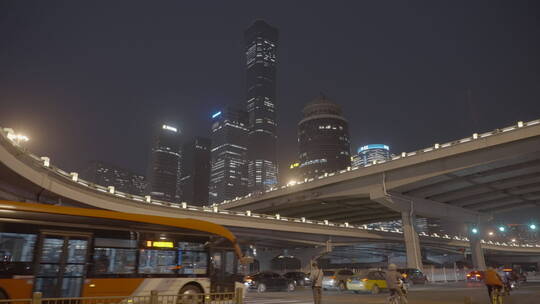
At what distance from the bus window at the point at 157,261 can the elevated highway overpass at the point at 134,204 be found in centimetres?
1288

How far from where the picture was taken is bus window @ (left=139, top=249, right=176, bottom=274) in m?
13.6

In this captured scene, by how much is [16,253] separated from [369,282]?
2037 centimetres

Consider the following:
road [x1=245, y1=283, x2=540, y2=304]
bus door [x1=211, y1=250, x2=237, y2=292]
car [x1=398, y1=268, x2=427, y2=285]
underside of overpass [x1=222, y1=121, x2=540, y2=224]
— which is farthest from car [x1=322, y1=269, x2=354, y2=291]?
underside of overpass [x1=222, y1=121, x2=540, y2=224]

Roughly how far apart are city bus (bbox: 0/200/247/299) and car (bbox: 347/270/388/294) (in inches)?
491

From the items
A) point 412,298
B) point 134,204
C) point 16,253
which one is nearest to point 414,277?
point 412,298

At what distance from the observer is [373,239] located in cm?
6519

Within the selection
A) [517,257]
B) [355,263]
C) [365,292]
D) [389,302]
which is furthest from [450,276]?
[517,257]

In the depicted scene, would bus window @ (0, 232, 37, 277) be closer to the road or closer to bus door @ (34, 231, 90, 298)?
bus door @ (34, 231, 90, 298)

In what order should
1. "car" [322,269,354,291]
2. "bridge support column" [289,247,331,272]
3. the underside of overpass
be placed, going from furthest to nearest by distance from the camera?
"bridge support column" [289,247,331,272] → the underside of overpass → "car" [322,269,354,291]

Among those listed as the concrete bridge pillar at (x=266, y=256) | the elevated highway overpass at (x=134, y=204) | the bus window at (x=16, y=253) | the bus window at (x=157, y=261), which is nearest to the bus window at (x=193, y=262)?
the bus window at (x=157, y=261)

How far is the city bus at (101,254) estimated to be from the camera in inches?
457

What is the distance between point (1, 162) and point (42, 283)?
15370 mm

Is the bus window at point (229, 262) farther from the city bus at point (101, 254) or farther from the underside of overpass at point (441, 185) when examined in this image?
the underside of overpass at point (441, 185)

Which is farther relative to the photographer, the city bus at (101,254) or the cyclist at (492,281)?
the cyclist at (492,281)
